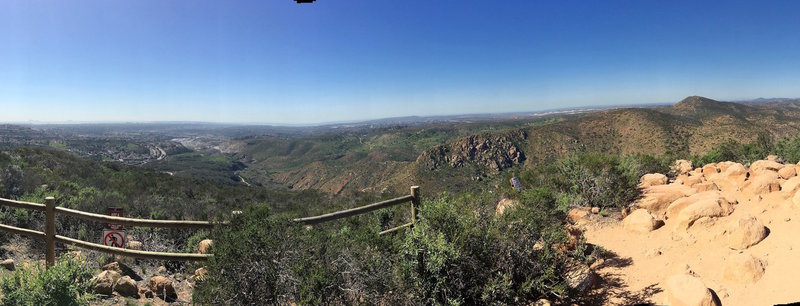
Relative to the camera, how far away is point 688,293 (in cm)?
398

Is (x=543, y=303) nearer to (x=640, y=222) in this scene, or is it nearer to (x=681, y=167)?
(x=640, y=222)

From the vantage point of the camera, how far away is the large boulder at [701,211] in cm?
550

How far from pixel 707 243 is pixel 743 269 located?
921 millimetres

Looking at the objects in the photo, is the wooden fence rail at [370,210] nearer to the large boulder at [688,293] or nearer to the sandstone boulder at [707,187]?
the large boulder at [688,293]

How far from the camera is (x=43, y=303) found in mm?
3068

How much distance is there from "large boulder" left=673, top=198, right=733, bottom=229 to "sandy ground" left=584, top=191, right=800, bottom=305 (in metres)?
0.10

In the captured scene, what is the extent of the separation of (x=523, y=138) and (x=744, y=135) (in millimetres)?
34741

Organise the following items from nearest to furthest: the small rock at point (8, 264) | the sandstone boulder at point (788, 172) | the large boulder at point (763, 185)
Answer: the small rock at point (8, 264) < the large boulder at point (763, 185) < the sandstone boulder at point (788, 172)

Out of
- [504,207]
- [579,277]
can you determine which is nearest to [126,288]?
[504,207]

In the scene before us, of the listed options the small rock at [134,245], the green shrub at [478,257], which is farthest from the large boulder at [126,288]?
the green shrub at [478,257]

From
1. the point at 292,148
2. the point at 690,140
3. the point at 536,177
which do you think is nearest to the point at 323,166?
the point at 292,148

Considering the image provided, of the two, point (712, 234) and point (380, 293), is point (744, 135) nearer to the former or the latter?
point (712, 234)

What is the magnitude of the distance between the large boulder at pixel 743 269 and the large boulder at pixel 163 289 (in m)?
7.24

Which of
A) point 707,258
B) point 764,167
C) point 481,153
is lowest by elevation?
point 481,153
